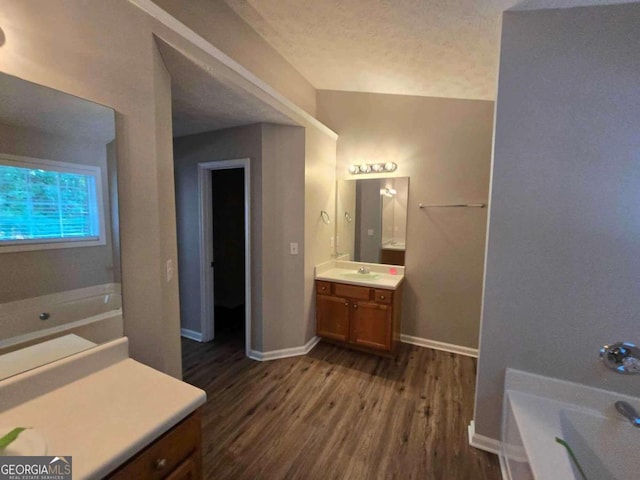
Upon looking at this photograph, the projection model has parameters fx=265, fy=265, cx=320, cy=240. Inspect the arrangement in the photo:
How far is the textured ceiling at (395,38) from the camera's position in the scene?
1646 mm

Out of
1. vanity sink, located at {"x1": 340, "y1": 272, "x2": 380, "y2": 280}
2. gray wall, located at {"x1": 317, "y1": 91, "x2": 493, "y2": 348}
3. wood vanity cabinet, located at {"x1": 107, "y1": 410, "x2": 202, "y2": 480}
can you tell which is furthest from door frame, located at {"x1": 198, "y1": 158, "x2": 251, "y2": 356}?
wood vanity cabinet, located at {"x1": 107, "y1": 410, "x2": 202, "y2": 480}

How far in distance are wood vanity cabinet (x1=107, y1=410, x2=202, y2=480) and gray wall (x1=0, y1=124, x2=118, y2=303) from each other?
0.73m

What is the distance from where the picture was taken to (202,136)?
2959mm

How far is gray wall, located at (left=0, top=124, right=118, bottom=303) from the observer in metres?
0.95

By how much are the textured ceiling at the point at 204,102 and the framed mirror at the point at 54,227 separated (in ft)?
2.01

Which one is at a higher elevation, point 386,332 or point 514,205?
point 514,205

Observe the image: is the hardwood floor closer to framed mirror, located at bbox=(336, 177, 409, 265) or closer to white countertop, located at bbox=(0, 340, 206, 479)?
white countertop, located at bbox=(0, 340, 206, 479)

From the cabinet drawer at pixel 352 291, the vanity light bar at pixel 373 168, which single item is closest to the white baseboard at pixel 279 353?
the cabinet drawer at pixel 352 291

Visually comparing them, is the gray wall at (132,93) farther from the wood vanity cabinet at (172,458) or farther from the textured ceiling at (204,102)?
the wood vanity cabinet at (172,458)

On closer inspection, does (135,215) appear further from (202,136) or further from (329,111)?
(329,111)

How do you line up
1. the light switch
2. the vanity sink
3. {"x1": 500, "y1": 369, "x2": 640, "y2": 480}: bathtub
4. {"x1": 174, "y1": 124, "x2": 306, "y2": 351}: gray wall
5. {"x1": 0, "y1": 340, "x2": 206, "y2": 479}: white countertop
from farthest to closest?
the vanity sink
{"x1": 174, "y1": 124, "x2": 306, "y2": 351}: gray wall
the light switch
{"x1": 500, "y1": 369, "x2": 640, "y2": 480}: bathtub
{"x1": 0, "y1": 340, "x2": 206, "y2": 479}: white countertop

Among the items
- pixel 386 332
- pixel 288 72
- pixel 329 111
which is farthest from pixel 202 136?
pixel 386 332

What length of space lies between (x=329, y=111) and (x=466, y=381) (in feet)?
11.1

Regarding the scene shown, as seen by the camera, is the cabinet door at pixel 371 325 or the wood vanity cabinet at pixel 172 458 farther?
the cabinet door at pixel 371 325
